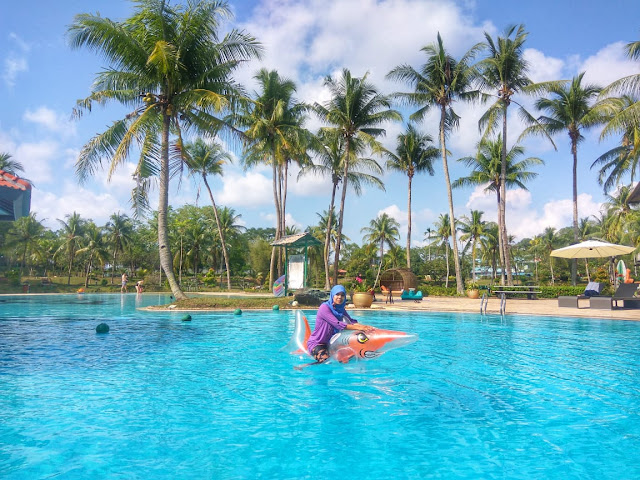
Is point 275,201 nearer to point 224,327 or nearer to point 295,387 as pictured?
point 224,327

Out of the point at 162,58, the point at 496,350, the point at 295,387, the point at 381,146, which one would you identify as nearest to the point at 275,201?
the point at 381,146

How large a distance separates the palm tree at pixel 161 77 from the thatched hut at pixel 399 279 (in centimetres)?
1873

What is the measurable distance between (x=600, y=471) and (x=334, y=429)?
8.25ft

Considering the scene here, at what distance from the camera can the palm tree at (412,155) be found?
38.6 meters

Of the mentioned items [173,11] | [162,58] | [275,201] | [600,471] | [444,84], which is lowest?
[600,471]

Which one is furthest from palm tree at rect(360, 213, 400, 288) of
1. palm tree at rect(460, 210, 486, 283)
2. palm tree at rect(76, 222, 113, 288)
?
palm tree at rect(76, 222, 113, 288)

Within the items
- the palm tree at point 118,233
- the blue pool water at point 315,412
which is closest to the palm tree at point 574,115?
the blue pool water at point 315,412

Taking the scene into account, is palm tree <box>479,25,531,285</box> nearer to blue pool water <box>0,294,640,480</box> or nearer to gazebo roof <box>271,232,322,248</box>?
gazebo roof <box>271,232,322,248</box>

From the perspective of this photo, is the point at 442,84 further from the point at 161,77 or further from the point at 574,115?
the point at 161,77

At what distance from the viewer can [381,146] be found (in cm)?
2838

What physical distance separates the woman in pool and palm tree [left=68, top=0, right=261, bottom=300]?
1159cm

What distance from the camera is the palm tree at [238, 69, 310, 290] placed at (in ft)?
93.1

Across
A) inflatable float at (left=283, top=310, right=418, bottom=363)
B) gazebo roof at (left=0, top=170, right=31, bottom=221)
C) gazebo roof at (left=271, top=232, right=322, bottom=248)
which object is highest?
gazebo roof at (left=0, top=170, right=31, bottom=221)

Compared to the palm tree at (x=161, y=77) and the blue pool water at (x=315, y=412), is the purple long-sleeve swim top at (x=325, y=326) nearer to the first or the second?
the blue pool water at (x=315, y=412)
